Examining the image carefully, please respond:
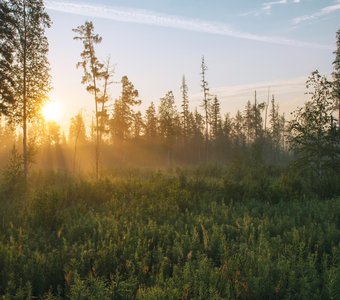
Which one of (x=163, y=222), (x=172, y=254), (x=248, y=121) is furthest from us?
(x=248, y=121)

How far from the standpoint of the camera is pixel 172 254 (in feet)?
21.4

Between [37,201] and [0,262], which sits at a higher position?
[37,201]

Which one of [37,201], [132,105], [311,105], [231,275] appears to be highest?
[132,105]

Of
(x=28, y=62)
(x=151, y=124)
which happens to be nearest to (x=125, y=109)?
(x=151, y=124)

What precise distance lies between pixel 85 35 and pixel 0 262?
86.5ft

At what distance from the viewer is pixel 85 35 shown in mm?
29141

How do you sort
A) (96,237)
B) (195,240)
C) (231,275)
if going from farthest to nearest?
(96,237)
(195,240)
(231,275)

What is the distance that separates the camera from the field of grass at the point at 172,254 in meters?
4.64

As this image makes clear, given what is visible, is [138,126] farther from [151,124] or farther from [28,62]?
[28,62]

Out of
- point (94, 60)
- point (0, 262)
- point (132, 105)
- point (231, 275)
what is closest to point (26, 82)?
point (94, 60)

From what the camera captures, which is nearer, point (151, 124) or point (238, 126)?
point (151, 124)

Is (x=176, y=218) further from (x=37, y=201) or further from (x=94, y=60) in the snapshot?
(x=94, y=60)

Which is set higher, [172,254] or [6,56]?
[6,56]

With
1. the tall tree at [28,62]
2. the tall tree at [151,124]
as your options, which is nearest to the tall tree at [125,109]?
the tall tree at [151,124]
